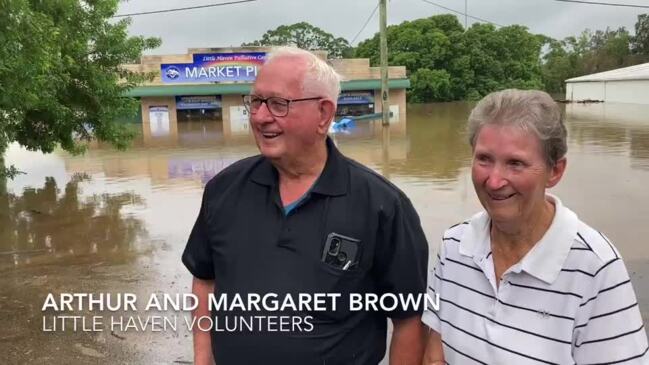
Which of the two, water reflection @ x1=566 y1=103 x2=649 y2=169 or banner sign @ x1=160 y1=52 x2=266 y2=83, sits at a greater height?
banner sign @ x1=160 y1=52 x2=266 y2=83

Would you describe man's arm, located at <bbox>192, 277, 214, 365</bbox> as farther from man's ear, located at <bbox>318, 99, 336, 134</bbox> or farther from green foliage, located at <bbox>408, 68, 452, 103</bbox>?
green foliage, located at <bbox>408, 68, 452, 103</bbox>

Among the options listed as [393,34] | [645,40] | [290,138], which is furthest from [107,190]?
[645,40]

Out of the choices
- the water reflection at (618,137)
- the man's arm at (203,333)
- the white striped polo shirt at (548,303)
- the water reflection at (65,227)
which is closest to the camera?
the white striped polo shirt at (548,303)

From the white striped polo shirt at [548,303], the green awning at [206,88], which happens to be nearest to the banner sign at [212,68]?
the green awning at [206,88]

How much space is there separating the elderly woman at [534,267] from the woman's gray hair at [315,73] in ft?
1.71

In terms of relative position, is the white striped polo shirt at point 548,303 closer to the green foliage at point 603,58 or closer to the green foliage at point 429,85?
the green foliage at point 429,85

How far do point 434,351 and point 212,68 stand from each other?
117 ft

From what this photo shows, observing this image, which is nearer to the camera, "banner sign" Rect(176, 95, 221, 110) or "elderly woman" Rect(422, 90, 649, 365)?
"elderly woman" Rect(422, 90, 649, 365)

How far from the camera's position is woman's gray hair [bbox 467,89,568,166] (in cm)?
164

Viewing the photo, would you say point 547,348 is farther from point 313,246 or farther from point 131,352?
point 131,352

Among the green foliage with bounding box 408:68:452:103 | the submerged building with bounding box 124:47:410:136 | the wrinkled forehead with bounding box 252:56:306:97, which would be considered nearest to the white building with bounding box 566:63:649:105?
the green foliage with bounding box 408:68:452:103

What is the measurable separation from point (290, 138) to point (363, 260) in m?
0.49

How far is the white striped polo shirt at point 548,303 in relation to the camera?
1575mm

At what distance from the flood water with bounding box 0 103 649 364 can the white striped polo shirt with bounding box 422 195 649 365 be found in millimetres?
2721
